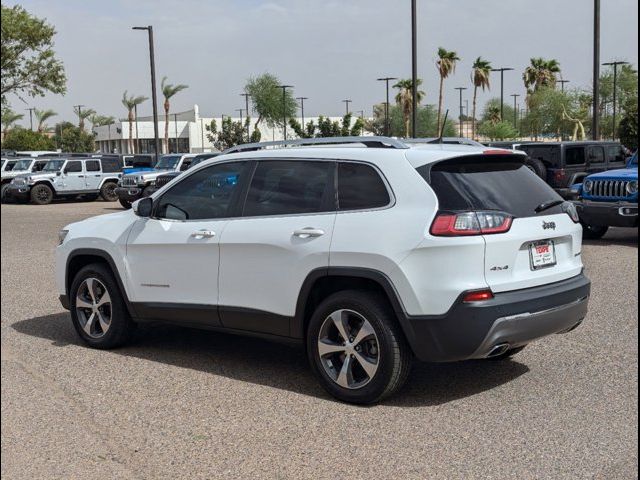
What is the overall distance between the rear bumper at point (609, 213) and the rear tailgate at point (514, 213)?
27.5 ft

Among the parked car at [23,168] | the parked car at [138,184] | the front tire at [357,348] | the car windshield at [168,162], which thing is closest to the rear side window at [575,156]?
the parked car at [138,184]

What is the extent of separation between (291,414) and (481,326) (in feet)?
4.26

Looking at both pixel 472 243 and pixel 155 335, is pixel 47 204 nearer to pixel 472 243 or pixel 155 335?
pixel 155 335

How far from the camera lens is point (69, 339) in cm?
732

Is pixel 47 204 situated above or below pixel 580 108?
below

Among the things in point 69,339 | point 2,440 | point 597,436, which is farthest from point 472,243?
point 69,339

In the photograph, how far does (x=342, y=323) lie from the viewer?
210 inches

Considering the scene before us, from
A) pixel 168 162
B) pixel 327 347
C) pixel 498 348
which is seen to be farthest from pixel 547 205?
pixel 168 162

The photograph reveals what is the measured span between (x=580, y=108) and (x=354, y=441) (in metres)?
72.1

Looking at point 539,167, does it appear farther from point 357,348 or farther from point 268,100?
point 268,100

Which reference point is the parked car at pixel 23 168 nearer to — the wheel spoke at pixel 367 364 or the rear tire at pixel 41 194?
the rear tire at pixel 41 194

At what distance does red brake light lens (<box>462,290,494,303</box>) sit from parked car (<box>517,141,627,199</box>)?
49.4 feet

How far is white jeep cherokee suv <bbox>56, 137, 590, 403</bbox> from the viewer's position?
5.00 m

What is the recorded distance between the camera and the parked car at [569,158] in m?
19.8
